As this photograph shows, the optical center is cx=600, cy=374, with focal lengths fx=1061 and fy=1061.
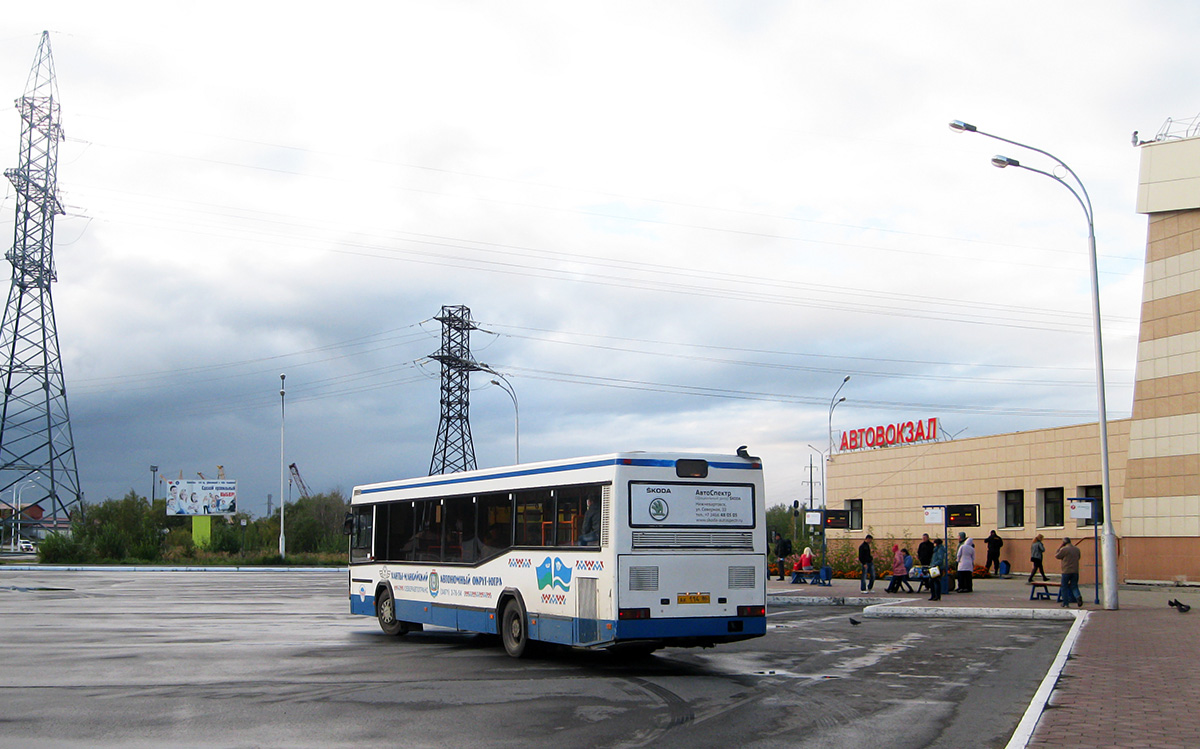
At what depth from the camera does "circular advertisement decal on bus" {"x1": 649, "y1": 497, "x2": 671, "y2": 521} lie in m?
14.0

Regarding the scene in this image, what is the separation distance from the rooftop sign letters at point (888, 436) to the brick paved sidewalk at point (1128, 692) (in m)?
30.7

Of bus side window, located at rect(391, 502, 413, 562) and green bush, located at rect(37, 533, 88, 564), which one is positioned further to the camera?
green bush, located at rect(37, 533, 88, 564)

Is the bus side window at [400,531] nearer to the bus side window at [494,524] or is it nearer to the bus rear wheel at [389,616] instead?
the bus rear wheel at [389,616]

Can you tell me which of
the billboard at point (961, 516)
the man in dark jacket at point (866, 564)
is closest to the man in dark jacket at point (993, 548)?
the billboard at point (961, 516)

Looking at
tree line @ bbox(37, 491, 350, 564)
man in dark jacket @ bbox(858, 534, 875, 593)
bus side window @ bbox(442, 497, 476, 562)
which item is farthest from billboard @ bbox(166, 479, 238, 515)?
bus side window @ bbox(442, 497, 476, 562)

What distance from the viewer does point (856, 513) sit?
54.9 m

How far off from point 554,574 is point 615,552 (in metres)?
1.42

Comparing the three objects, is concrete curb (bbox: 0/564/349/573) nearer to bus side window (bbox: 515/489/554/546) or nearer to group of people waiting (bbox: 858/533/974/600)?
group of people waiting (bbox: 858/533/974/600)

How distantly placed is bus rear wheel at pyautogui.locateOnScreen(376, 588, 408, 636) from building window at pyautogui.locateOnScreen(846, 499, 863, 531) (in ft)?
126

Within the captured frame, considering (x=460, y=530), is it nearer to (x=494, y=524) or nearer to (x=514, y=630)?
(x=494, y=524)

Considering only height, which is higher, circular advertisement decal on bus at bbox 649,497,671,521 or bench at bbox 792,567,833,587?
circular advertisement decal on bus at bbox 649,497,671,521

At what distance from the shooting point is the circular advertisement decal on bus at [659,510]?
1398 cm

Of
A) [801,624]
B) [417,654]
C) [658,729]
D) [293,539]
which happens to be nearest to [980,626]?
[801,624]

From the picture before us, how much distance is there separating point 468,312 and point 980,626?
1979 inches
